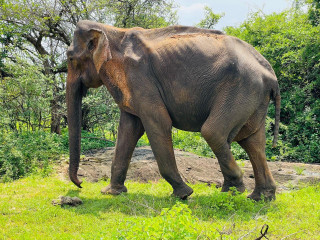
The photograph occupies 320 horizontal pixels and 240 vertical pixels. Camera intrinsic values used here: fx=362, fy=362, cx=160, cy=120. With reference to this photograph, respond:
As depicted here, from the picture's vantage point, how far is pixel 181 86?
17.7ft

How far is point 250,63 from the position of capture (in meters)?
5.32

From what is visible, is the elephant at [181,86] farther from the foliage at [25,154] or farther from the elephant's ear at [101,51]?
the foliage at [25,154]

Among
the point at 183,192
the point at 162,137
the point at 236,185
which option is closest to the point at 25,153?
the point at 162,137

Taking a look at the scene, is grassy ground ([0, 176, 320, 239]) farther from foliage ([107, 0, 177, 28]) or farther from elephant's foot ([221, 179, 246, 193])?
foliage ([107, 0, 177, 28])

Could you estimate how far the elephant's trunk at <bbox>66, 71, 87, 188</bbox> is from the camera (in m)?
5.93

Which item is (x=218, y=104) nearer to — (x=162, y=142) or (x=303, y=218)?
(x=162, y=142)

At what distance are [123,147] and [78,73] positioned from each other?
4.77 feet

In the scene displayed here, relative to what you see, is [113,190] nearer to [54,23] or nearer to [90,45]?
[90,45]

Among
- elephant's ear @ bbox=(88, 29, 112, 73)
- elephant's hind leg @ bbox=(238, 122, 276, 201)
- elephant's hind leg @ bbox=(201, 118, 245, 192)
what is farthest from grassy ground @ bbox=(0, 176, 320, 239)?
elephant's ear @ bbox=(88, 29, 112, 73)

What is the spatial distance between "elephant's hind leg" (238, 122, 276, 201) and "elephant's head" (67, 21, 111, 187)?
2.72 m

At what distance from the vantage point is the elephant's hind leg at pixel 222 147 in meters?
5.10

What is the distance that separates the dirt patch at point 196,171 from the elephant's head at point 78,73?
6.44 ft

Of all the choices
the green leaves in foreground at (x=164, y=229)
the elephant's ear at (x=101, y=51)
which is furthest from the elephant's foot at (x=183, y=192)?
the green leaves in foreground at (x=164, y=229)

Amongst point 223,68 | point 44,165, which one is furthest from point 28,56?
point 223,68
